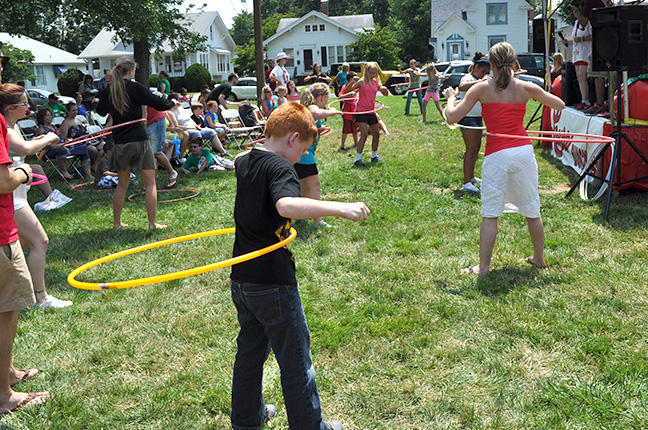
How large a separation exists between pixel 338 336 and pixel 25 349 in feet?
Answer: 7.84

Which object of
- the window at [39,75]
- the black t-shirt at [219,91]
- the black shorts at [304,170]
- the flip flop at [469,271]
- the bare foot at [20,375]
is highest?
the window at [39,75]

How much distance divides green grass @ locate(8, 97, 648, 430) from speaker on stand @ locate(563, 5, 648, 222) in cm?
87

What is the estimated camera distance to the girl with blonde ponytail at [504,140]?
498 centimetres

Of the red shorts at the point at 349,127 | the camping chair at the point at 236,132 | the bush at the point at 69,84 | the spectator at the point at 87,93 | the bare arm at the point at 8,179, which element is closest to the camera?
the bare arm at the point at 8,179

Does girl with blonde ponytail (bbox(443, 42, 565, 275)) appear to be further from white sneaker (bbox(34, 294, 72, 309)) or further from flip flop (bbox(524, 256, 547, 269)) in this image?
white sneaker (bbox(34, 294, 72, 309))

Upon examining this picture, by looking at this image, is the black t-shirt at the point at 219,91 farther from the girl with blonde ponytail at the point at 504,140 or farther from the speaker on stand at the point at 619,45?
the girl with blonde ponytail at the point at 504,140

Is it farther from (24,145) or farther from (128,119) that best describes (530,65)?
(24,145)

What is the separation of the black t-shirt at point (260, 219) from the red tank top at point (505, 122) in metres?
2.95

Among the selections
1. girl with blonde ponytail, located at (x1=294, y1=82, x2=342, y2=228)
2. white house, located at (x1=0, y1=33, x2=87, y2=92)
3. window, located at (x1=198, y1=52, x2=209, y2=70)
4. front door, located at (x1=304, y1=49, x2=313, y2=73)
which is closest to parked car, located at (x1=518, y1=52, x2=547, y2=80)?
Result: girl with blonde ponytail, located at (x1=294, y1=82, x2=342, y2=228)

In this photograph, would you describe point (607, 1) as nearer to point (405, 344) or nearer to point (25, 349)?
point (405, 344)

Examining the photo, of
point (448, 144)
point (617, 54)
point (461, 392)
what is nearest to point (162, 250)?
point (461, 392)

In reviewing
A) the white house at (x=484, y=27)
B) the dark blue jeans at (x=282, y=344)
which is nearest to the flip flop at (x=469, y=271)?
the dark blue jeans at (x=282, y=344)

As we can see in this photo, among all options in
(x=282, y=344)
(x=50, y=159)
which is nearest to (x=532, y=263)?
(x=282, y=344)

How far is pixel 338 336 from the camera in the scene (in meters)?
4.29
